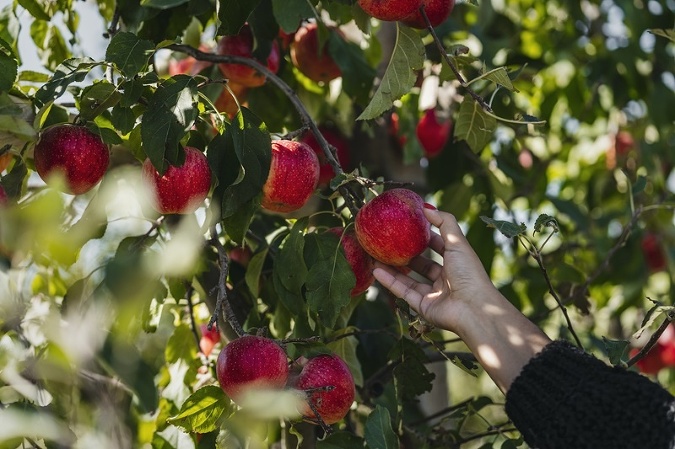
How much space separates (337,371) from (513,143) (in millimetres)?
1516

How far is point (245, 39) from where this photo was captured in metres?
1.79

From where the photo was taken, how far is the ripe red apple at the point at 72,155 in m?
1.30

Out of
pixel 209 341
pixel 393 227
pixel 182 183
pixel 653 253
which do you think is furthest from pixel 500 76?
pixel 653 253

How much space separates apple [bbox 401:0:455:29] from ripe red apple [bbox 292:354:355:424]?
61 cm

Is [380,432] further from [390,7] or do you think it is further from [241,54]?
[241,54]

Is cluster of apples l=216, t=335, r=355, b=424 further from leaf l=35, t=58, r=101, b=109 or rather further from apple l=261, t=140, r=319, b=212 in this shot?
leaf l=35, t=58, r=101, b=109

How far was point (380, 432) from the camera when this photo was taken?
1.28 metres

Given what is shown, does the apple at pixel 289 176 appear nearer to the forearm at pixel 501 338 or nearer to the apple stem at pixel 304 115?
the apple stem at pixel 304 115

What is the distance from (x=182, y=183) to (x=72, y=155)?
0.17 meters

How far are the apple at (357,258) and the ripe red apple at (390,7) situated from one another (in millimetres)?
371

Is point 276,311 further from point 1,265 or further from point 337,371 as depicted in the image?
point 1,265

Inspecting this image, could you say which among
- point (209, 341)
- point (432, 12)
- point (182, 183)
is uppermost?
point (432, 12)

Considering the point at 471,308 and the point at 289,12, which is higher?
the point at 289,12

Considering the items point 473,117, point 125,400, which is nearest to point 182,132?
point 473,117
